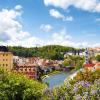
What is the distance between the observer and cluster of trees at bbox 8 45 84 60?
4281 inches

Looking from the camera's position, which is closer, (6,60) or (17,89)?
(17,89)

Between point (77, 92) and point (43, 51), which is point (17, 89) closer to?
point (77, 92)

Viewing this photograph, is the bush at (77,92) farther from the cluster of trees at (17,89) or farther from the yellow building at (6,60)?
the yellow building at (6,60)

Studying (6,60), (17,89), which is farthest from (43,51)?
(17,89)

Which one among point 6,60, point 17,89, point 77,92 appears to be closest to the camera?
point 77,92

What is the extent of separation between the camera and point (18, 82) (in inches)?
445

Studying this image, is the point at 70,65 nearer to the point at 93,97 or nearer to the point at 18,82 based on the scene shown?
the point at 18,82

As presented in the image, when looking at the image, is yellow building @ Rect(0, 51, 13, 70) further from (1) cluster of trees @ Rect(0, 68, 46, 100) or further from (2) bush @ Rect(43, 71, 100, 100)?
(2) bush @ Rect(43, 71, 100, 100)

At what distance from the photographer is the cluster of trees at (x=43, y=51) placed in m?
109

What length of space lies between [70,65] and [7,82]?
7325 cm

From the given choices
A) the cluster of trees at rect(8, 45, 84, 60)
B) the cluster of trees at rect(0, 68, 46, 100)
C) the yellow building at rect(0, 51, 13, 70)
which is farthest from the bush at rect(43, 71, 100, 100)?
the cluster of trees at rect(8, 45, 84, 60)

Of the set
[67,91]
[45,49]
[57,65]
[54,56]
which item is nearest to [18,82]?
[67,91]

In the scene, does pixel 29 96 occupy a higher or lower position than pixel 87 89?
lower

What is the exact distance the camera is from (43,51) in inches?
4616
